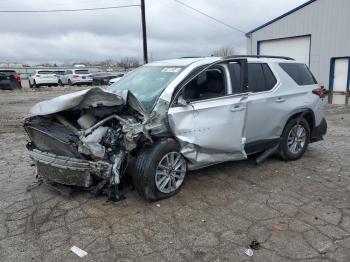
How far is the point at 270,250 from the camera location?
3395 mm

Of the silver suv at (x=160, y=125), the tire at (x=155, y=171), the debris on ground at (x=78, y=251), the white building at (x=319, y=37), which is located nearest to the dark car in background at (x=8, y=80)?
the white building at (x=319, y=37)

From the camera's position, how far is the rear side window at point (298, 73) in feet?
20.1

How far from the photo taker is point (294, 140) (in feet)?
20.3

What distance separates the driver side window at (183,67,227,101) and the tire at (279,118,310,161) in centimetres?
157

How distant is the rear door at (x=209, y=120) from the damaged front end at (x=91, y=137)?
52cm

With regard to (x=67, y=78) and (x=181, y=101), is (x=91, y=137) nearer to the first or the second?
(x=181, y=101)

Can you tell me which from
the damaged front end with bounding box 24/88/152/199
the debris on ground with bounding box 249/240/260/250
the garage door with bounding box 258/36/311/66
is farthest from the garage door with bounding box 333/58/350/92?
the debris on ground with bounding box 249/240/260/250

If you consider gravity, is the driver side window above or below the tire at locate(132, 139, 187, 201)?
above

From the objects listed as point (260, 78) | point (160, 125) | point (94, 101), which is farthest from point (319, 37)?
point (94, 101)

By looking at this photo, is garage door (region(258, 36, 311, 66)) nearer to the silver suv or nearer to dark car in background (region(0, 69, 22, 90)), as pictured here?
the silver suv

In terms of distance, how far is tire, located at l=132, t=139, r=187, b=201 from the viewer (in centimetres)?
422

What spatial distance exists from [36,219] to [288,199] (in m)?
3.04

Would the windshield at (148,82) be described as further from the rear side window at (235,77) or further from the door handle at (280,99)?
the door handle at (280,99)

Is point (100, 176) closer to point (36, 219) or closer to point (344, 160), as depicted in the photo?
point (36, 219)
